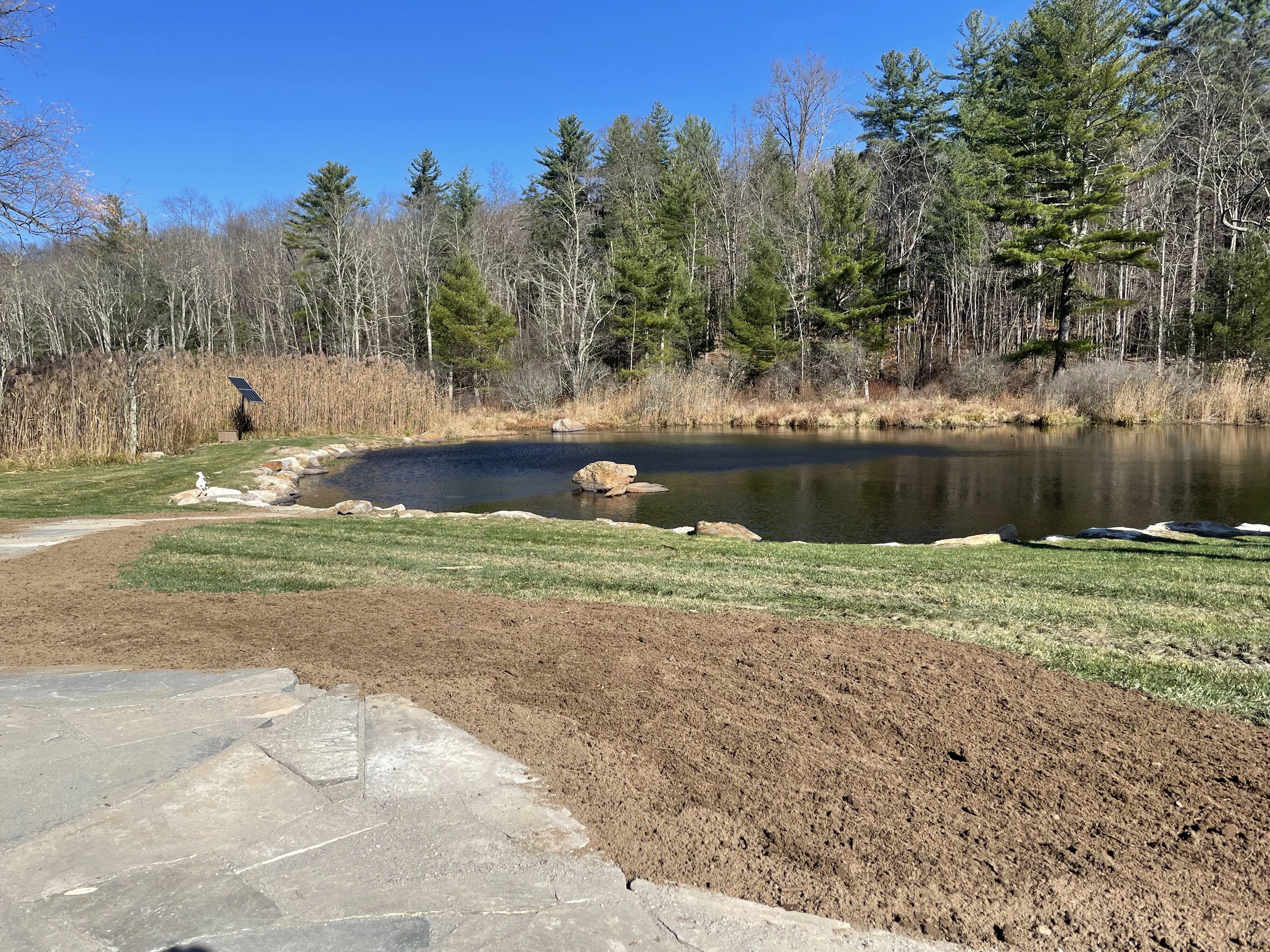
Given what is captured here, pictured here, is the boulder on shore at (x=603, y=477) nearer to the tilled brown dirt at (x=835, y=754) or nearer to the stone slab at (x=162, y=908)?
the tilled brown dirt at (x=835, y=754)

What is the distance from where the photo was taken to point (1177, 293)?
137 ft

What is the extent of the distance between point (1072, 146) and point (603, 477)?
27636mm

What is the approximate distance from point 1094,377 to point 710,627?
102 feet

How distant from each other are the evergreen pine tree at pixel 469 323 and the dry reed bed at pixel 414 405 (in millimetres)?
6195

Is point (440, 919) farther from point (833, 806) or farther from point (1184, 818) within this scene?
point (1184, 818)

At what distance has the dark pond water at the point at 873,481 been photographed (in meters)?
13.7

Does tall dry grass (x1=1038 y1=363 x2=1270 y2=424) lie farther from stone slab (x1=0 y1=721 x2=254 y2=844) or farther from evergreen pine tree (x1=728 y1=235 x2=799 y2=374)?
stone slab (x1=0 y1=721 x2=254 y2=844)

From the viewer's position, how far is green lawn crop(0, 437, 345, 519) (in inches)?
434

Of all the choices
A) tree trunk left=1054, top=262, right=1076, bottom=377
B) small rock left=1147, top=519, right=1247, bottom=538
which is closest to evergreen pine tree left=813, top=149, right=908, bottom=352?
tree trunk left=1054, top=262, right=1076, bottom=377

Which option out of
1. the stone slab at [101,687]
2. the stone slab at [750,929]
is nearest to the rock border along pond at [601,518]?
the stone slab at [101,687]

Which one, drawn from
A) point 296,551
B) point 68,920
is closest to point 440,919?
point 68,920

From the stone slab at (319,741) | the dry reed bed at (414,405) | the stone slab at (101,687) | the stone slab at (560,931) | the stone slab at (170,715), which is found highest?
the dry reed bed at (414,405)

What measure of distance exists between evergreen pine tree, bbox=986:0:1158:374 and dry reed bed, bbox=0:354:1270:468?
430 centimetres

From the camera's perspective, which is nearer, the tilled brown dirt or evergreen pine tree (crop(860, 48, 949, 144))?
the tilled brown dirt
